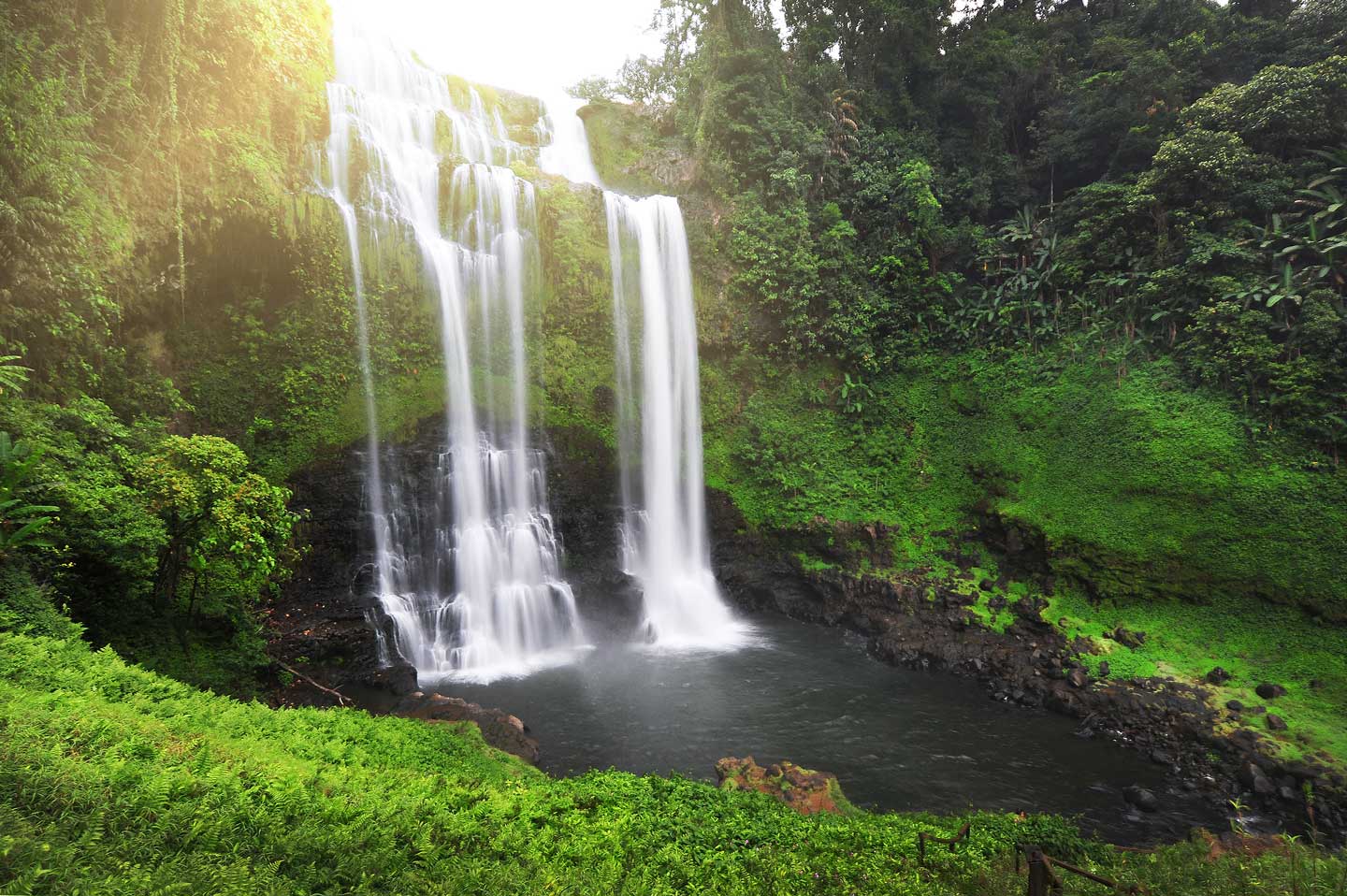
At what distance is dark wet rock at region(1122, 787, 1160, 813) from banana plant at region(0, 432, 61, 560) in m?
14.7

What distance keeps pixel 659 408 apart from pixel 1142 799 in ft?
44.7

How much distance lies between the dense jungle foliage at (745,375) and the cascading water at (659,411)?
0.80 m


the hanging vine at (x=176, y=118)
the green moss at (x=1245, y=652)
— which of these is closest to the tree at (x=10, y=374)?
the hanging vine at (x=176, y=118)

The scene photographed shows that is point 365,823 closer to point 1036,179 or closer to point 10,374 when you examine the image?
point 10,374

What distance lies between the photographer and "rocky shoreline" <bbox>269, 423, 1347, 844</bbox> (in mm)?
9844

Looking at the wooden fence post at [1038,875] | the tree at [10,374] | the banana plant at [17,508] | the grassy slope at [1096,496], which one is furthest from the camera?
the grassy slope at [1096,496]

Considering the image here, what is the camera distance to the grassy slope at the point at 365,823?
3283 mm

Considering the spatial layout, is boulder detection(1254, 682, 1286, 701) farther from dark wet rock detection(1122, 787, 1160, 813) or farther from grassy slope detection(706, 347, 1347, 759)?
dark wet rock detection(1122, 787, 1160, 813)

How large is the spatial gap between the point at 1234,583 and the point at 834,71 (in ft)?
62.3

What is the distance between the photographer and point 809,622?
54.5 ft

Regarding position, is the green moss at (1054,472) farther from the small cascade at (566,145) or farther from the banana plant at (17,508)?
the banana plant at (17,508)

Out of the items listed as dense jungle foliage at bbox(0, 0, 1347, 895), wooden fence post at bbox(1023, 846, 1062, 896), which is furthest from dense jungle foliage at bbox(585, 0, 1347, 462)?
wooden fence post at bbox(1023, 846, 1062, 896)

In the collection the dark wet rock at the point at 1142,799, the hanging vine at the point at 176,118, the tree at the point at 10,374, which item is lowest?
the dark wet rock at the point at 1142,799

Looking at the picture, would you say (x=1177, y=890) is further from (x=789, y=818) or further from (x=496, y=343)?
(x=496, y=343)
